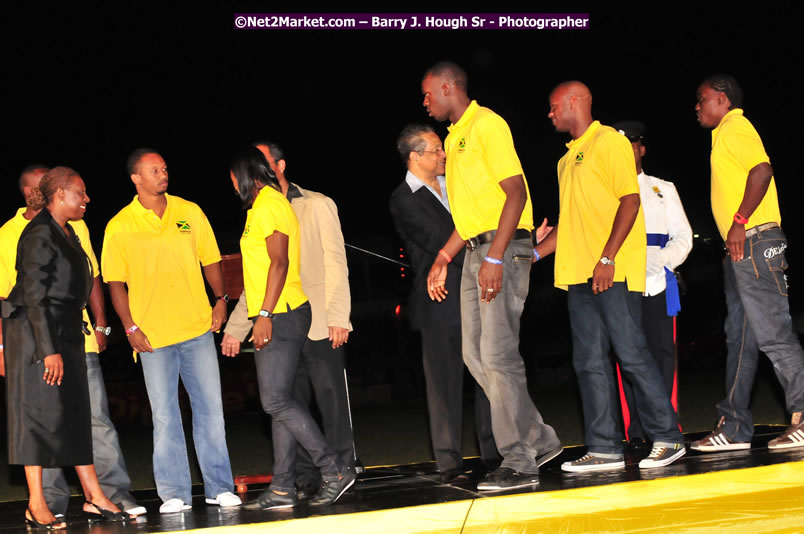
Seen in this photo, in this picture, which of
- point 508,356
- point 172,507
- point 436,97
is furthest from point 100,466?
point 436,97

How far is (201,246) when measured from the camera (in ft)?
15.6

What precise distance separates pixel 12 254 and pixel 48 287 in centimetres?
70

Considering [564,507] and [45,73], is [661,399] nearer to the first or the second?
[564,507]

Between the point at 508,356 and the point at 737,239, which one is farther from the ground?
the point at 737,239

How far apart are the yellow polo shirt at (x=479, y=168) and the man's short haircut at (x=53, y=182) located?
5.98 feet

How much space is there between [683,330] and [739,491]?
1086 centimetres

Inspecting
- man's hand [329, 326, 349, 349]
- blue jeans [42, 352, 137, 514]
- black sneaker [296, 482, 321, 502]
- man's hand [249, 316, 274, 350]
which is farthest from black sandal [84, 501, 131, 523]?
man's hand [329, 326, 349, 349]

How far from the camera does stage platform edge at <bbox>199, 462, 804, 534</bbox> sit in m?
3.61

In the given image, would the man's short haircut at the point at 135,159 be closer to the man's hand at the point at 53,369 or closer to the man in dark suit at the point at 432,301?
the man's hand at the point at 53,369

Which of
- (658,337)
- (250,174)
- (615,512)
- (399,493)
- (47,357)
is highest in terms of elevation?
(250,174)

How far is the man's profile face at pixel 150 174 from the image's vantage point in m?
4.51

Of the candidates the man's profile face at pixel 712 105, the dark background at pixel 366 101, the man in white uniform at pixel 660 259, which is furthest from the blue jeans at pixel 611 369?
the dark background at pixel 366 101

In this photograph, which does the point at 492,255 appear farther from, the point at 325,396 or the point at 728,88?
the point at 728,88

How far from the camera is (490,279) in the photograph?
398 cm
